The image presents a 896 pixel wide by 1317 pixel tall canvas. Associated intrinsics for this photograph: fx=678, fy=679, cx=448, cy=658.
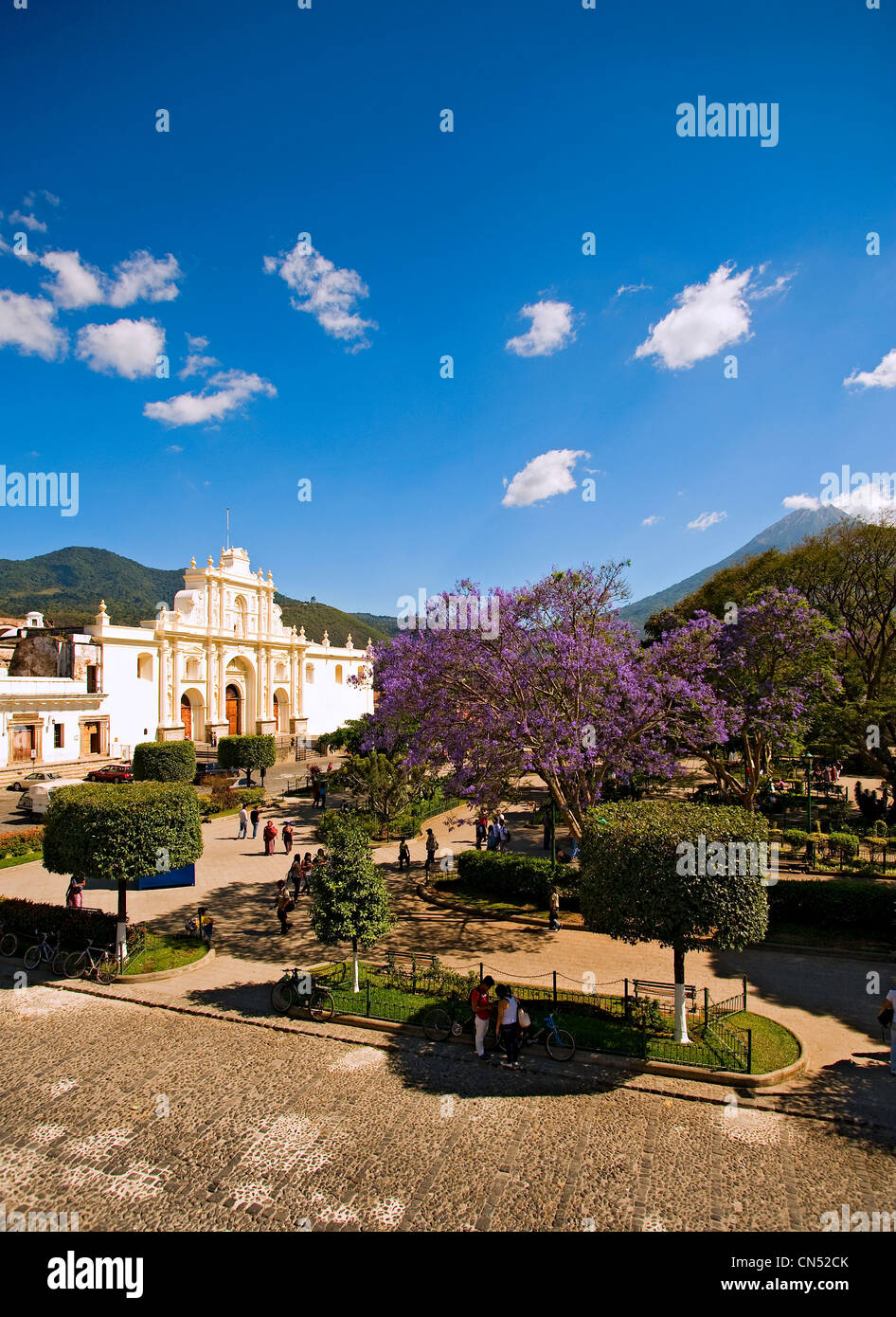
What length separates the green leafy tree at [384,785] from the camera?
26.7 m

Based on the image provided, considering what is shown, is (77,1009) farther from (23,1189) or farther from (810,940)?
(810,940)

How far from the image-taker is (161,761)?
32.7 m

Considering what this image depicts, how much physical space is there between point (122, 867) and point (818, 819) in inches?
967

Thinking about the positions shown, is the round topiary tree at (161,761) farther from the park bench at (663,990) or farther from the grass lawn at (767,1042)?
the grass lawn at (767,1042)

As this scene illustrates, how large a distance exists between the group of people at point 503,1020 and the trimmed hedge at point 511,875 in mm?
7337

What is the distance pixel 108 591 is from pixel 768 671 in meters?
168

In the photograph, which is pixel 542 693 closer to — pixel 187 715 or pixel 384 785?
pixel 384 785

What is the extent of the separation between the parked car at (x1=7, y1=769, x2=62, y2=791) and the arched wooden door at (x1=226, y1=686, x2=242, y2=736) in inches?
699

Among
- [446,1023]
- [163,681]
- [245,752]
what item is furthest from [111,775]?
[446,1023]

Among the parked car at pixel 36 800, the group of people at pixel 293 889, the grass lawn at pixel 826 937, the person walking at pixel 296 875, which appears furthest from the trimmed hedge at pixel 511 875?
the parked car at pixel 36 800

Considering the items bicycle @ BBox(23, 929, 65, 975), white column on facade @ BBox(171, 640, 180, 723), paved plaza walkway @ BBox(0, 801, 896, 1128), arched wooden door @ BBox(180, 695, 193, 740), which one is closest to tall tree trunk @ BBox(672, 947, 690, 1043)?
paved plaza walkway @ BBox(0, 801, 896, 1128)

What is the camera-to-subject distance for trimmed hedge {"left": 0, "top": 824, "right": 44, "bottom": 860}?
23.1m

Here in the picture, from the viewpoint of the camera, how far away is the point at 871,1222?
693cm

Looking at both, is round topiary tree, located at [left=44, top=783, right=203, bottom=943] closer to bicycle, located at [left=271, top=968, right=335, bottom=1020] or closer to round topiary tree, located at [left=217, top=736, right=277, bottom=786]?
bicycle, located at [left=271, top=968, right=335, bottom=1020]
